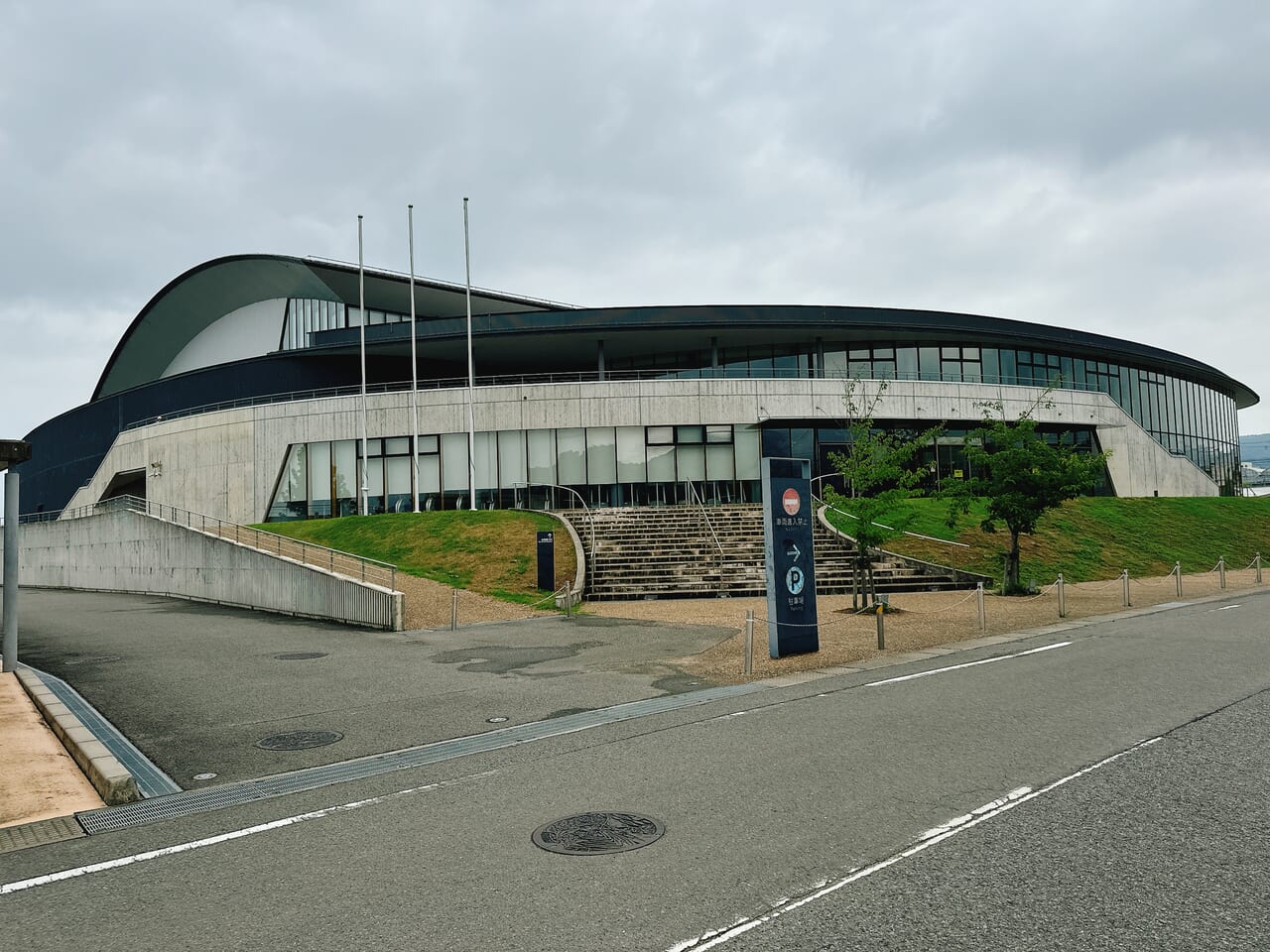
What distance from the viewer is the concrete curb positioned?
23.1 feet

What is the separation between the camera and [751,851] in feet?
17.4

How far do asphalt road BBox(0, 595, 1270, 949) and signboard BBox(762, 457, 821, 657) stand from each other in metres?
4.85

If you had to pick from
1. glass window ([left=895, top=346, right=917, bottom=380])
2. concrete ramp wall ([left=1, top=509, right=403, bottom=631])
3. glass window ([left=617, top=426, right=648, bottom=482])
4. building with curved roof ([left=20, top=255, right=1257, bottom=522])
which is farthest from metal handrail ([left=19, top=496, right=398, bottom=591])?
glass window ([left=895, top=346, right=917, bottom=380])

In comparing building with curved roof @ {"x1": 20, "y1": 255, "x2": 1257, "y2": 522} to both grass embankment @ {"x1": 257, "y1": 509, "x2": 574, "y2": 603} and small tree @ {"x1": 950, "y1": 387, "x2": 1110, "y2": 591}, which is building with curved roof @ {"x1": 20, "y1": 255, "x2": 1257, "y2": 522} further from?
small tree @ {"x1": 950, "y1": 387, "x2": 1110, "y2": 591}

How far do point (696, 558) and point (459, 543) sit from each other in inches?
327

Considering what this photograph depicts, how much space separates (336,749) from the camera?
858 centimetres

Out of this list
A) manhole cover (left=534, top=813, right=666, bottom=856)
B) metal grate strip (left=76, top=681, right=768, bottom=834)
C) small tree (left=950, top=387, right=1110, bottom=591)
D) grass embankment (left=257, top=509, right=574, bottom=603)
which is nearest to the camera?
manhole cover (left=534, top=813, right=666, bottom=856)

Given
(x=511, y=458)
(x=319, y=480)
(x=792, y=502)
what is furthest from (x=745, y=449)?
(x=792, y=502)

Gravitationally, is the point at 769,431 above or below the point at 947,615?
above

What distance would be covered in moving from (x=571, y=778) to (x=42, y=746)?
572 centimetres

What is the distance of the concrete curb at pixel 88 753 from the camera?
7.05 meters

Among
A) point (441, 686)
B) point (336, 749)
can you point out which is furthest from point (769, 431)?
point (336, 749)

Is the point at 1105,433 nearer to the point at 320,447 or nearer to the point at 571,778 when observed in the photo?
the point at 320,447

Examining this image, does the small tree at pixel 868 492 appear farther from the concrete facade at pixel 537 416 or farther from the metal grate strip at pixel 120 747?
the concrete facade at pixel 537 416
